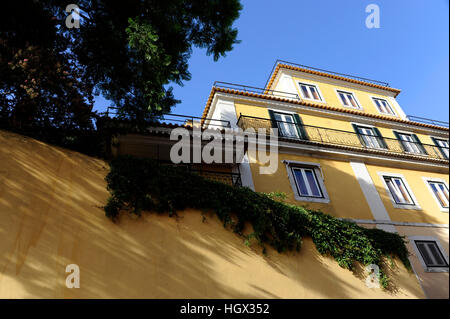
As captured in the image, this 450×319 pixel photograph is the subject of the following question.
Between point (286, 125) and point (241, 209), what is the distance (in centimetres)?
750

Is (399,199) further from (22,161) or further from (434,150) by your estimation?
(22,161)

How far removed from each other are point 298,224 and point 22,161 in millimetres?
7460

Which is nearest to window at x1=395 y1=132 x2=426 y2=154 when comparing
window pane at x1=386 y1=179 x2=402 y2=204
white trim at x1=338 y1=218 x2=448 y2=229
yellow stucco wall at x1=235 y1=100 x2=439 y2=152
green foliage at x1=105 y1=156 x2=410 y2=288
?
yellow stucco wall at x1=235 y1=100 x2=439 y2=152

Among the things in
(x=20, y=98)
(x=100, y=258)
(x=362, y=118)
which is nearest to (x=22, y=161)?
(x=20, y=98)

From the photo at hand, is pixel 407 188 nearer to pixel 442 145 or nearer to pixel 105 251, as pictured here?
pixel 442 145

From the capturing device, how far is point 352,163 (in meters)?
13.5

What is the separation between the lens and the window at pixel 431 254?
37.0 feet

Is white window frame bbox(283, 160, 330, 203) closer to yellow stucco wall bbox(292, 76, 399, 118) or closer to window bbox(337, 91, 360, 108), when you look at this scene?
yellow stucco wall bbox(292, 76, 399, 118)

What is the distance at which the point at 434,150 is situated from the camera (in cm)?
1709

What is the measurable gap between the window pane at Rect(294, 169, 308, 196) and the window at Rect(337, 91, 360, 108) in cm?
858

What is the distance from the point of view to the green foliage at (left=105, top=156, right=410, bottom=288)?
7.50 meters

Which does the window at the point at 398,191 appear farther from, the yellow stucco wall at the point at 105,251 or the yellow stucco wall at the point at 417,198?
the yellow stucco wall at the point at 105,251

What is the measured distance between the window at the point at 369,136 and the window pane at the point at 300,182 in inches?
203

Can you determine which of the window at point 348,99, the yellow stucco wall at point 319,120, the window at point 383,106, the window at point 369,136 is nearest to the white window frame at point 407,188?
the window at point 369,136
